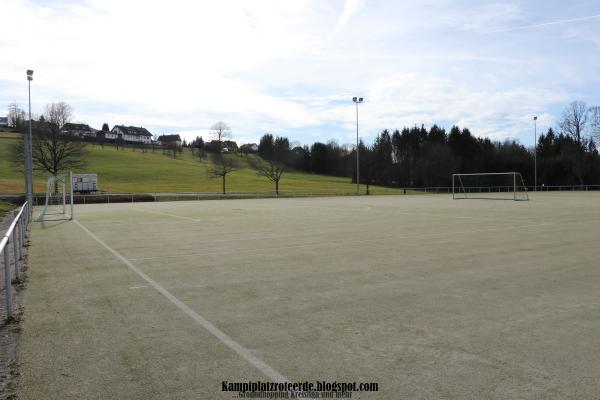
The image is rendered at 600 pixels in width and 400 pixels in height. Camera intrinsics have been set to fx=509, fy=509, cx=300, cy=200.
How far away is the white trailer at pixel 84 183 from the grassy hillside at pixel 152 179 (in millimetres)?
5051

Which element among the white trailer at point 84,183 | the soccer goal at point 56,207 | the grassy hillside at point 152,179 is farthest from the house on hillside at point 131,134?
the soccer goal at point 56,207

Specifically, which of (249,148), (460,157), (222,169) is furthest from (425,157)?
(249,148)

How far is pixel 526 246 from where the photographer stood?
1248 centimetres

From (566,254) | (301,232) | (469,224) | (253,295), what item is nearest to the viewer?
(253,295)

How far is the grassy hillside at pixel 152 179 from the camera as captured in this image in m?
75.7

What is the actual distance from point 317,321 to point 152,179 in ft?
286

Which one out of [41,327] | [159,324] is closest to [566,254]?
[159,324]

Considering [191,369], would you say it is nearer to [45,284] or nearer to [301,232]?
[45,284]

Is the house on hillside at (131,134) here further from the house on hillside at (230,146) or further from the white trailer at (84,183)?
the white trailer at (84,183)

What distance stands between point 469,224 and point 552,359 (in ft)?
48.7

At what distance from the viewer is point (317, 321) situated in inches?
235

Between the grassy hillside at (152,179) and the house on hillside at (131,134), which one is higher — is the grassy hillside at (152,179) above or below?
below

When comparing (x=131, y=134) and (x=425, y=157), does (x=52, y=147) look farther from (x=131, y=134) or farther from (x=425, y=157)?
(x=131, y=134)

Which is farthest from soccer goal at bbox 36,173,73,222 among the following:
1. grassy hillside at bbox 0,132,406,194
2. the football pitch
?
grassy hillside at bbox 0,132,406,194
